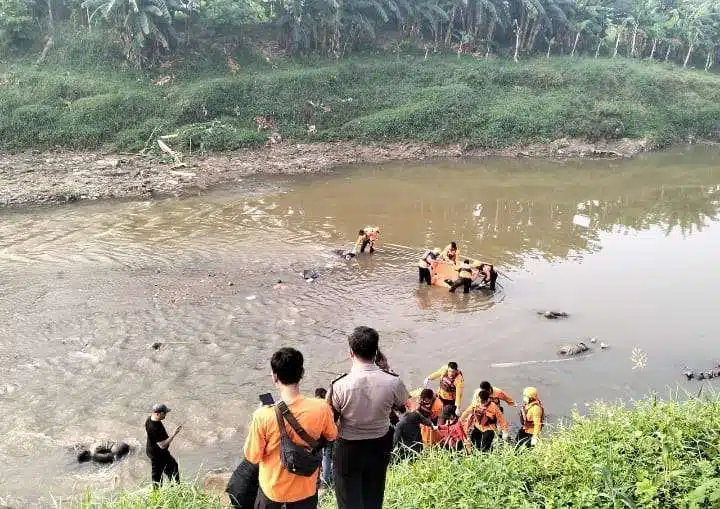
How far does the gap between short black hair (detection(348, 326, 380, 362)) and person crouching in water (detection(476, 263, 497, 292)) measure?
981 cm

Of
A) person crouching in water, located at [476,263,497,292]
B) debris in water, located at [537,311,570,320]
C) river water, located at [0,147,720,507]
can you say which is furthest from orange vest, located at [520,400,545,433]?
person crouching in water, located at [476,263,497,292]

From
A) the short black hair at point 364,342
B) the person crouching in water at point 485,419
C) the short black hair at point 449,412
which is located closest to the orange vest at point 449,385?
the short black hair at point 449,412

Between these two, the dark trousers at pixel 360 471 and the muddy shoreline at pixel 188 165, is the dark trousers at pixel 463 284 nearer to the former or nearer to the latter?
the dark trousers at pixel 360 471

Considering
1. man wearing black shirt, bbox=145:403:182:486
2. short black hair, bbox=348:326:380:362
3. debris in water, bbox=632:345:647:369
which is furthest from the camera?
debris in water, bbox=632:345:647:369

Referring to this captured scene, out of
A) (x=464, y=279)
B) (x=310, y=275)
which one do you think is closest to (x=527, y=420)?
(x=464, y=279)

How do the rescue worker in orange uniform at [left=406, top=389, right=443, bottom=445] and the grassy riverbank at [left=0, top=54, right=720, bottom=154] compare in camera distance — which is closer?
the rescue worker in orange uniform at [left=406, top=389, right=443, bottom=445]

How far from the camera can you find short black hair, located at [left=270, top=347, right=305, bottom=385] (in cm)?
344

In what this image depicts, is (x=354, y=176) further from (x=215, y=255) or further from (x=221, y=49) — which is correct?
(x=221, y=49)

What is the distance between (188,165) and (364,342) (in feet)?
70.9

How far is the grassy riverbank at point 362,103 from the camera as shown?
84.0ft

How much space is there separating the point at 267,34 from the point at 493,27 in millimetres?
15007

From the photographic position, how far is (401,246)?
1644 cm

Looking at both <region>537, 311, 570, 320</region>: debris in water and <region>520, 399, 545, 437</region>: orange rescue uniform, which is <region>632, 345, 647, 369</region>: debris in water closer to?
<region>537, 311, 570, 320</region>: debris in water

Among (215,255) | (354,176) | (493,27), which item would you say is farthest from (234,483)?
(493,27)
